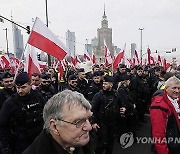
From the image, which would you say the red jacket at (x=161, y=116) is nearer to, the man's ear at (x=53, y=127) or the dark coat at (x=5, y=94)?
the man's ear at (x=53, y=127)

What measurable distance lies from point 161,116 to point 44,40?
92.8 inches

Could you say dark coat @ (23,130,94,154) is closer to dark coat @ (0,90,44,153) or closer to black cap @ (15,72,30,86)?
dark coat @ (0,90,44,153)

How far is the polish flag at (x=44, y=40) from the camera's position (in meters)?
4.12

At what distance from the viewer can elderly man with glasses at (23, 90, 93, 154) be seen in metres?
1.63

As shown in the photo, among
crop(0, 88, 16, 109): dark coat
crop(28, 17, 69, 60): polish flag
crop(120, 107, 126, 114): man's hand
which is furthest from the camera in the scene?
crop(120, 107, 126, 114): man's hand

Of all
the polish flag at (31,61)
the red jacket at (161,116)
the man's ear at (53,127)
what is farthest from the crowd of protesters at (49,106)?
the red jacket at (161,116)

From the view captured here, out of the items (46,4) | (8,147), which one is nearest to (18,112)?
(8,147)

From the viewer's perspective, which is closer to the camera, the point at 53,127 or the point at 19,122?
the point at 53,127

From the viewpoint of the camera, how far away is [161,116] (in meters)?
3.06

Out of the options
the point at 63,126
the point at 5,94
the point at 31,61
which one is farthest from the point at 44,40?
the point at 63,126

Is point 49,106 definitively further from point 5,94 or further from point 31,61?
point 5,94

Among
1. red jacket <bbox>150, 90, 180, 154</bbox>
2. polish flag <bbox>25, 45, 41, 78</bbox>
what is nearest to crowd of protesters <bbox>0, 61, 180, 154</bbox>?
polish flag <bbox>25, 45, 41, 78</bbox>

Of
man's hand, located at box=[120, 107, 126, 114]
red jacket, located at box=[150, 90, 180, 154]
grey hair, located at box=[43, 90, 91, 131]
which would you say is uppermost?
grey hair, located at box=[43, 90, 91, 131]

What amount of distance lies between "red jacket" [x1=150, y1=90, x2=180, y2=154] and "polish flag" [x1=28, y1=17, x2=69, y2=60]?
206 cm
